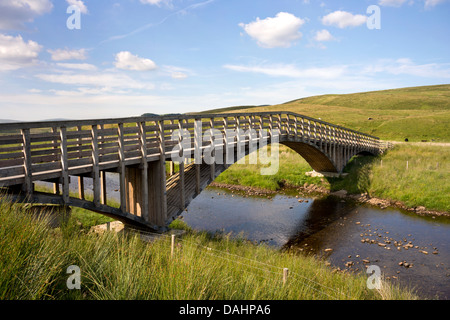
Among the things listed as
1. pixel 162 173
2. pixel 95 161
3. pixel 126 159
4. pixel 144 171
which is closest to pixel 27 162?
pixel 95 161

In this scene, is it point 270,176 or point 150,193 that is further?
point 270,176

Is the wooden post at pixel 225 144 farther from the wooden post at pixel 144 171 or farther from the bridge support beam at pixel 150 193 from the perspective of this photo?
the wooden post at pixel 144 171

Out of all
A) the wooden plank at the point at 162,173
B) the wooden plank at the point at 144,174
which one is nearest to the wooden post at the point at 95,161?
the wooden plank at the point at 144,174

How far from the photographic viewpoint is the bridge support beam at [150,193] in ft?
40.4

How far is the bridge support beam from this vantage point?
12.3 m

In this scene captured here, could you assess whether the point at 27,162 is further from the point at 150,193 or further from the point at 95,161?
the point at 150,193

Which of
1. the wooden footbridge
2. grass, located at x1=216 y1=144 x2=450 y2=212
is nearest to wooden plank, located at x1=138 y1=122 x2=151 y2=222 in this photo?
the wooden footbridge

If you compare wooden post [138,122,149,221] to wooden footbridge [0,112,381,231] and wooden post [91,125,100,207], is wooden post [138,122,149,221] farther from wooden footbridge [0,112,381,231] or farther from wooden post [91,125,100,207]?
wooden post [91,125,100,207]

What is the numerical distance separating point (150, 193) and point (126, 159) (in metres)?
2.19

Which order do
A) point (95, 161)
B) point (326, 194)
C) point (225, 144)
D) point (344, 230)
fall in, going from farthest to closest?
point (326, 194)
point (344, 230)
point (225, 144)
point (95, 161)

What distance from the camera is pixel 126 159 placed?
36.8ft

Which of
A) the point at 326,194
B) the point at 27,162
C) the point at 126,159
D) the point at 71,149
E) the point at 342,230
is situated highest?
the point at 71,149
